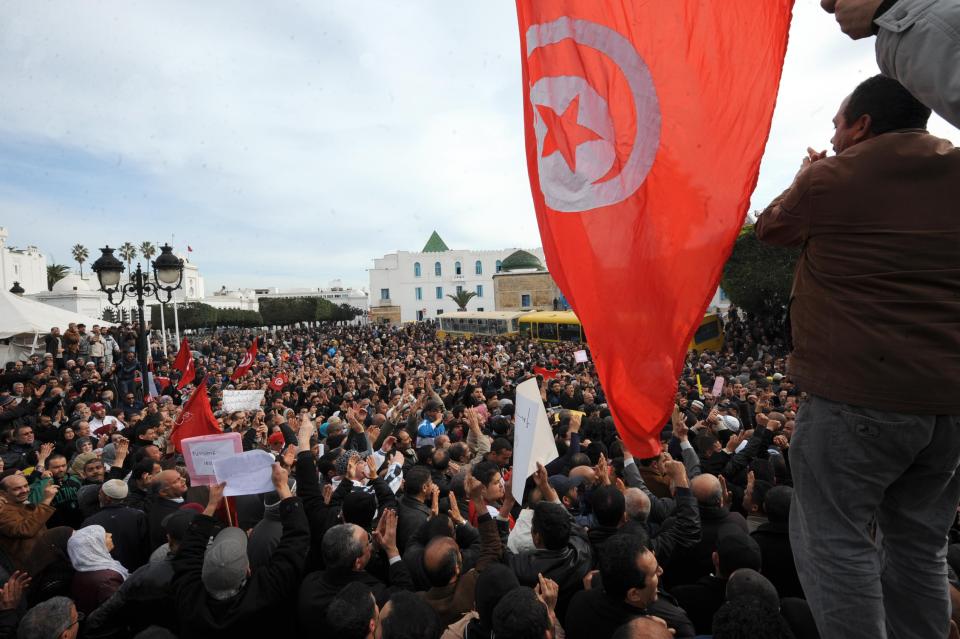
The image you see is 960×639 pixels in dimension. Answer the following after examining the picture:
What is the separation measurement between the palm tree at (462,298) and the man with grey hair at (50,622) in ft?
219

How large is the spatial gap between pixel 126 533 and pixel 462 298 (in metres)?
65.9

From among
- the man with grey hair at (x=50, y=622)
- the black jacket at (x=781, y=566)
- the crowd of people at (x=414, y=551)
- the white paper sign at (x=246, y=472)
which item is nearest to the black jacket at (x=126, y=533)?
the crowd of people at (x=414, y=551)

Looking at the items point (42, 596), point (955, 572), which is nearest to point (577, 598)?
point (955, 572)

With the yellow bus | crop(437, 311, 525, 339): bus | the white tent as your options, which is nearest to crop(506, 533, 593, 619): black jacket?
the white tent

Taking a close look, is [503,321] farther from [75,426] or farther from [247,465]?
[247,465]

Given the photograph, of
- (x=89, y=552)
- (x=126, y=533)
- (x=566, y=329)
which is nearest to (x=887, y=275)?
(x=89, y=552)

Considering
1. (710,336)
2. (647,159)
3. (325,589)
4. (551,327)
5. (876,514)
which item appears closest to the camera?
(876,514)

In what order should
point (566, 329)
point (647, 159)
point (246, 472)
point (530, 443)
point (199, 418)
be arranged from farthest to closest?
point (566, 329)
point (199, 418)
point (530, 443)
point (246, 472)
point (647, 159)

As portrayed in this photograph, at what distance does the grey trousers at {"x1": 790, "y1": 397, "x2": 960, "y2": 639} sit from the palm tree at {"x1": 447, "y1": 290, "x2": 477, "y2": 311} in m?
67.9

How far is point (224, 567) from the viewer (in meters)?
2.67

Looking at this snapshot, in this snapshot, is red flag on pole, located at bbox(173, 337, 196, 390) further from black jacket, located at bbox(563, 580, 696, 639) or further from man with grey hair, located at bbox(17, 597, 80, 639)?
black jacket, located at bbox(563, 580, 696, 639)

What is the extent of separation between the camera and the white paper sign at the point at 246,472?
125 inches

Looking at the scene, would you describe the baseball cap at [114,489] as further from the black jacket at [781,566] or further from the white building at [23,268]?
the white building at [23,268]

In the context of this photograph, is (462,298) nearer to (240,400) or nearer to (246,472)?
(240,400)
